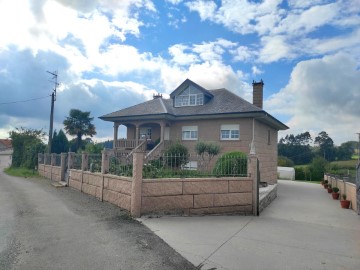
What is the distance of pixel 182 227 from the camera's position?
26.7 feet

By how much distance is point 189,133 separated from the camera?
73.6 feet

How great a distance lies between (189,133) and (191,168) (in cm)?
1193

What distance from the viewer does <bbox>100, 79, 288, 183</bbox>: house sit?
20172 millimetres

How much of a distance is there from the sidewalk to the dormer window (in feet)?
45.4

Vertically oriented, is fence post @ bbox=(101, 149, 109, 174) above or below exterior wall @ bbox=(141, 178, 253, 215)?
above

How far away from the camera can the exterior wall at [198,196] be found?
30.6ft

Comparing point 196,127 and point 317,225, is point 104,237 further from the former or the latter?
point 196,127

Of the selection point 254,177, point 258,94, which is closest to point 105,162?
point 254,177

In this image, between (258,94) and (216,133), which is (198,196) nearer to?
(216,133)

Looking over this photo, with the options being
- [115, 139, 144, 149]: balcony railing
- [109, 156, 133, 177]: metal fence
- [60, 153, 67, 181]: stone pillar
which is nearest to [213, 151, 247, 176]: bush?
[109, 156, 133, 177]: metal fence

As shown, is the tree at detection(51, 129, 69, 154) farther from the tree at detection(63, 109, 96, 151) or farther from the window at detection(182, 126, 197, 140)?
the window at detection(182, 126, 197, 140)

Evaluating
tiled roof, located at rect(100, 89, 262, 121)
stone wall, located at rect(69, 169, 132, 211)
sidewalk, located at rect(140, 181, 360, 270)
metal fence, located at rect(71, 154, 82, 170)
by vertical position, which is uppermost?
tiled roof, located at rect(100, 89, 262, 121)

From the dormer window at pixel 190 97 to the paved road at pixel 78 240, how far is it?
14207 mm

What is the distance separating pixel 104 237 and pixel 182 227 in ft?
7.27
